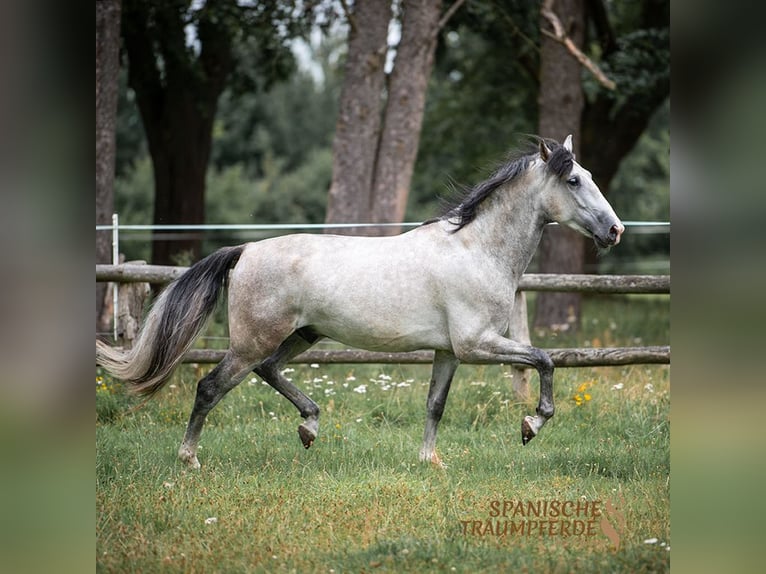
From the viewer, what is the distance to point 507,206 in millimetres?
5336

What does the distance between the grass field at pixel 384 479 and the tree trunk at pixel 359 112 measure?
97.6 inches

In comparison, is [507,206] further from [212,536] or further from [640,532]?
[212,536]

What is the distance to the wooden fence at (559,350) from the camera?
22.9 feet

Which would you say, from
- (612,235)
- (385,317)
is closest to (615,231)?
(612,235)

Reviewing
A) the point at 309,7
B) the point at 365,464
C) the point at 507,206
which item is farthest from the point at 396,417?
the point at 309,7

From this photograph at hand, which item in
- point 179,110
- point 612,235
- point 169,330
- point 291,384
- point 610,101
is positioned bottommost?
point 291,384

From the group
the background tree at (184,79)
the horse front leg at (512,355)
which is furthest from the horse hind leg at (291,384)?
→ the background tree at (184,79)

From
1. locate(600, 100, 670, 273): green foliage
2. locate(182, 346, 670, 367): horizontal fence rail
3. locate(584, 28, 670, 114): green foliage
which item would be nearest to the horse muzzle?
locate(182, 346, 670, 367): horizontal fence rail

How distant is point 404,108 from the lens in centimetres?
1002

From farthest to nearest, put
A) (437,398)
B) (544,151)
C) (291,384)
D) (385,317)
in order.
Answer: (291,384) < (437,398) < (385,317) < (544,151)

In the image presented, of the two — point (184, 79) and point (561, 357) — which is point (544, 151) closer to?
point (561, 357)

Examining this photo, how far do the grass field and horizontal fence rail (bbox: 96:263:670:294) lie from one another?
0.90 metres

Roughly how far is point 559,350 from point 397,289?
229 centimetres

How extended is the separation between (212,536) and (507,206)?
2.78m
